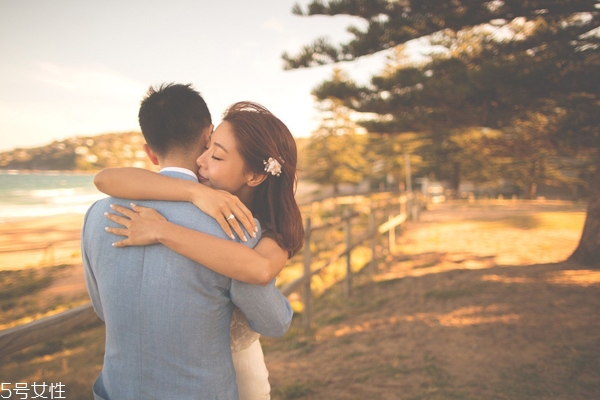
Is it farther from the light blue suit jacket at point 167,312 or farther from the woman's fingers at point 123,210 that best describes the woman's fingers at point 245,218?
the woman's fingers at point 123,210

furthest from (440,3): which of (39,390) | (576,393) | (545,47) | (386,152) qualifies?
(386,152)

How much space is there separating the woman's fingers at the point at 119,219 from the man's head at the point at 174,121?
10.7 inches

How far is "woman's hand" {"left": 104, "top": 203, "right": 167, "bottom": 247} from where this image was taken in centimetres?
99

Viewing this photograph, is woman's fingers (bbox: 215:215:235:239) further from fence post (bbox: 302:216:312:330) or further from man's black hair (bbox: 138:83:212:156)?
fence post (bbox: 302:216:312:330)

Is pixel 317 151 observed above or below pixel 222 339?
above

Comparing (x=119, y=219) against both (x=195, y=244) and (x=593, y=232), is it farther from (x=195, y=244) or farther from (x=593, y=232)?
(x=593, y=232)

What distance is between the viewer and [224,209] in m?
1.06

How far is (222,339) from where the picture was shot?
113 cm

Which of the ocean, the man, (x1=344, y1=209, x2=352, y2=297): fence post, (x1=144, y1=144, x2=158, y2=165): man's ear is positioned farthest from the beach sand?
the man

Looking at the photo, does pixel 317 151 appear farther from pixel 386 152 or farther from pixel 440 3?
pixel 440 3

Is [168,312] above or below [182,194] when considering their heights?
below

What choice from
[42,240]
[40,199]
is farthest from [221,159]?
[40,199]

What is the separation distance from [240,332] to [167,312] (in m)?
0.39

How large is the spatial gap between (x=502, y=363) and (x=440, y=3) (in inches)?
163
